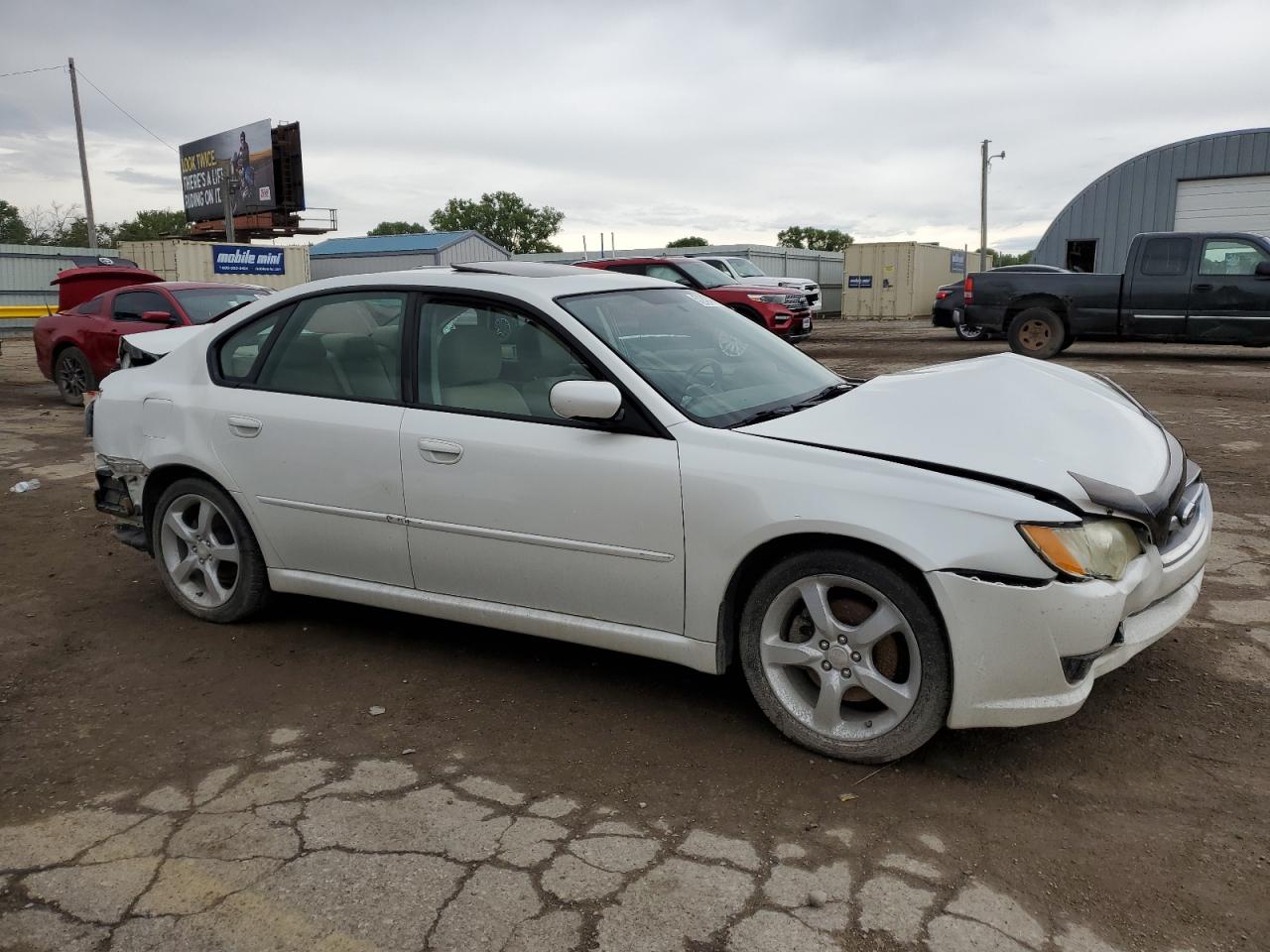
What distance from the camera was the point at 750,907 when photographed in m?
2.52

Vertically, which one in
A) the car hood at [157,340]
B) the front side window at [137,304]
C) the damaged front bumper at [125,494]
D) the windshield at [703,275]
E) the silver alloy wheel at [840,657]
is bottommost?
the silver alloy wheel at [840,657]

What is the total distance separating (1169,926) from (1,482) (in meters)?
8.32

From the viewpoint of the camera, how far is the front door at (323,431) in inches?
156

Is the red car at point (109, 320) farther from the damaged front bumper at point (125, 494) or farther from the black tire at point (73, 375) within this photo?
the damaged front bumper at point (125, 494)

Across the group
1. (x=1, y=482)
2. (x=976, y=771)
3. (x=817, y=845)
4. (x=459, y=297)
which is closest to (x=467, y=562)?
(x=459, y=297)

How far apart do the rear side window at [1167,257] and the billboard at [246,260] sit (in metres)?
28.1

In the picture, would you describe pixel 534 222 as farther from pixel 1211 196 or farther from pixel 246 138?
→ pixel 1211 196

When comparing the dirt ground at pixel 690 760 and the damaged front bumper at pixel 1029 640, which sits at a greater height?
the damaged front bumper at pixel 1029 640

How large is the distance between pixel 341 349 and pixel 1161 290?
13.8 m

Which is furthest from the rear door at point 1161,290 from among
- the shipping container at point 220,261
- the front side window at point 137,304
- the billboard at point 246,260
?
the billboard at point 246,260

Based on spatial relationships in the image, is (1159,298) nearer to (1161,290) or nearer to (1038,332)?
(1161,290)

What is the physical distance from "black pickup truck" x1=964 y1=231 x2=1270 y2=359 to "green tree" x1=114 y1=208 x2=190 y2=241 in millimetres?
68780

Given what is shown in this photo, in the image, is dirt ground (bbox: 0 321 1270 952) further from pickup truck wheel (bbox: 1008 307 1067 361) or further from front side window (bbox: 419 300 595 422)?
pickup truck wheel (bbox: 1008 307 1067 361)

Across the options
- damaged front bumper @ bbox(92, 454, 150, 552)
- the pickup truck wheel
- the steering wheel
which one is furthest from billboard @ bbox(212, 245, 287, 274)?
the steering wheel
